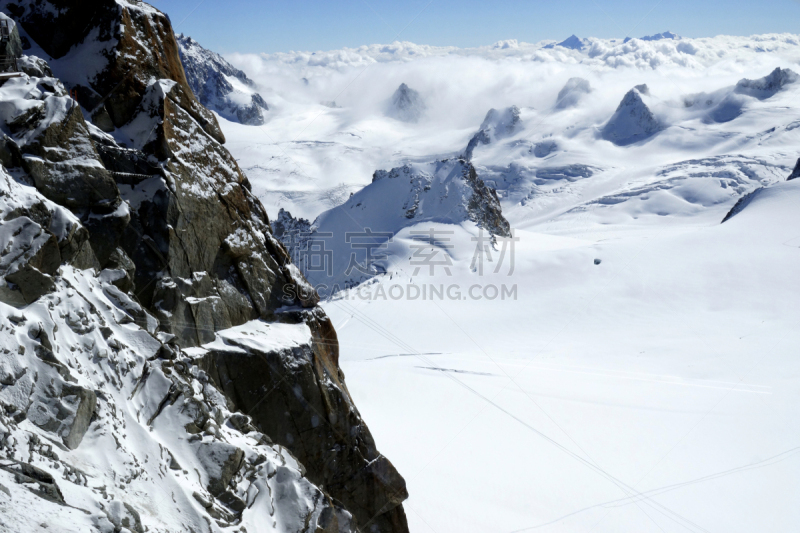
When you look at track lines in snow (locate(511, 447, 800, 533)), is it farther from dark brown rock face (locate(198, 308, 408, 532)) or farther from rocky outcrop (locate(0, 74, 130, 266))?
rocky outcrop (locate(0, 74, 130, 266))

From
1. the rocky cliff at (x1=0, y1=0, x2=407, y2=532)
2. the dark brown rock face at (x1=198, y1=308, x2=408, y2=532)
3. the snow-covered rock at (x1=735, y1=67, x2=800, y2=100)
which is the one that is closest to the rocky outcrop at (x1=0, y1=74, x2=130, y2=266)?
the rocky cliff at (x1=0, y1=0, x2=407, y2=532)

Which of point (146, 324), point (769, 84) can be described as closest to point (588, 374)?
point (146, 324)

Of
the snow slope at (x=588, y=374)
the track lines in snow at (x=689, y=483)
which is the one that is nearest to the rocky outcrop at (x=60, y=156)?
the snow slope at (x=588, y=374)

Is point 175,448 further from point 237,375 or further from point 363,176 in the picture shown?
point 363,176

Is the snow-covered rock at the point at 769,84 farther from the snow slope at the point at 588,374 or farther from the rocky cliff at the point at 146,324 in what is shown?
the rocky cliff at the point at 146,324

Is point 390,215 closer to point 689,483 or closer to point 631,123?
point 689,483
